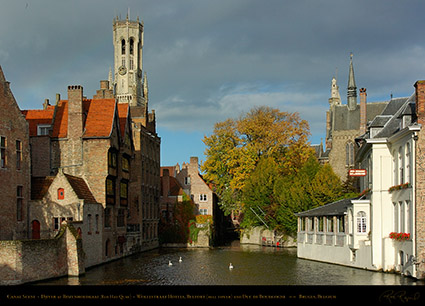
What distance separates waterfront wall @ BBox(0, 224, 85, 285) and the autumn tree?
33420 millimetres

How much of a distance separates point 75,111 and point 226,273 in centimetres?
1860

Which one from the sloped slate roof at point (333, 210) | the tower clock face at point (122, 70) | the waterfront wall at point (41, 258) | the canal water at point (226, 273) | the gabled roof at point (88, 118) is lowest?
the canal water at point (226, 273)

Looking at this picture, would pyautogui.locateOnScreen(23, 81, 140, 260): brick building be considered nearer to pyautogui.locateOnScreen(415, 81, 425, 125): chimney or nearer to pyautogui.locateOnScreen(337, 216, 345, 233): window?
pyautogui.locateOnScreen(337, 216, 345, 233): window

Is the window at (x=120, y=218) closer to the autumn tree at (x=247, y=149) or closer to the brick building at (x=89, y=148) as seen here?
the brick building at (x=89, y=148)

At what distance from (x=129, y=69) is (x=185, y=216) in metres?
98.6

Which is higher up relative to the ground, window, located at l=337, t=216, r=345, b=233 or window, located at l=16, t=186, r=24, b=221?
window, located at l=16, t=186, r=24, b=221

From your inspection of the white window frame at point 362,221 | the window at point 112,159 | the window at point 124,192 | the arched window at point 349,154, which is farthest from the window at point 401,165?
the arched window at point 349,154

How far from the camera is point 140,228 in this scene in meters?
55.8

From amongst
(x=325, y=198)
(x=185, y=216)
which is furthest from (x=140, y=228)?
(x=325, y=198)

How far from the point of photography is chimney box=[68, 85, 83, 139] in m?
44.8

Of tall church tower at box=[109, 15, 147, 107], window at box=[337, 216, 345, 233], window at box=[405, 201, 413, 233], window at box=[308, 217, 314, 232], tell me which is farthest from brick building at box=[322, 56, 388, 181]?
tall church tower at box=[109, 15, 147, 107]

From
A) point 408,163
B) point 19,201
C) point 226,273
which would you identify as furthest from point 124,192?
point 408,163

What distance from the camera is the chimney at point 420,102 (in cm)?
2942

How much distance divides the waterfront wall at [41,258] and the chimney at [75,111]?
1218cm
